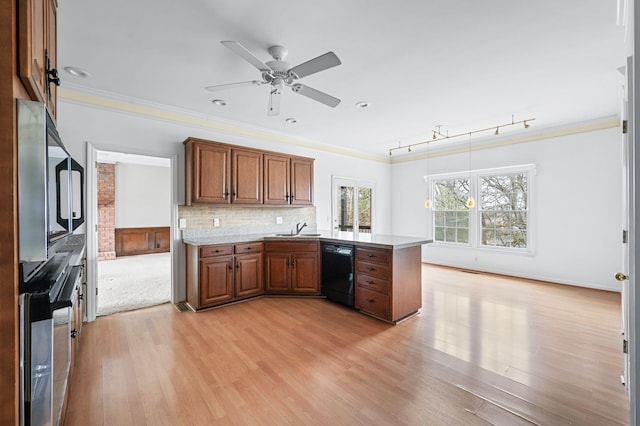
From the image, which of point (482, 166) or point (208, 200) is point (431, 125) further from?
point (208, 200)

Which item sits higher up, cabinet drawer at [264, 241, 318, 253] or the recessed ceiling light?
the recessed ceiling light

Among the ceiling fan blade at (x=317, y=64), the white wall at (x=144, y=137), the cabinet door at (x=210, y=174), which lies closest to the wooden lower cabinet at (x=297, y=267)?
the cabinet door at (x=210, y=174)

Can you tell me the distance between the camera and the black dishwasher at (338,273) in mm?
3646

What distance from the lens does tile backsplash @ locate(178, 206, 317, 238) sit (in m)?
4.03

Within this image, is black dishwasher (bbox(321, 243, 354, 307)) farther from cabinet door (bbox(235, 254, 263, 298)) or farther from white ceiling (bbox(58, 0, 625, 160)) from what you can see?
white ceiling (bbox(58, 0, 625, 160))

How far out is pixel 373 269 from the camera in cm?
333

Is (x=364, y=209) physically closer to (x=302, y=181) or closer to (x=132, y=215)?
(x=302, y=181)

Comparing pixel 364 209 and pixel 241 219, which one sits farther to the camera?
pixel 364 209

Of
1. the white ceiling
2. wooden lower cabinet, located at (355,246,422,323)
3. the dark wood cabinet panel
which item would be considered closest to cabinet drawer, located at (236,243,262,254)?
wooden lower cabinet, located at (355,246,422,323)

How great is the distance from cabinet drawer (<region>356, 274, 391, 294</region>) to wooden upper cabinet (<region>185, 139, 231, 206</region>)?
84.3 inches

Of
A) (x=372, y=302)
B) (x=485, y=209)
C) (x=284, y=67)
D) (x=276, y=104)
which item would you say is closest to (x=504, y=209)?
(x=485, y=209)

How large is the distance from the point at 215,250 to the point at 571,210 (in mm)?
5653

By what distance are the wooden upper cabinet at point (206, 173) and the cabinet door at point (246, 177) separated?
99mm

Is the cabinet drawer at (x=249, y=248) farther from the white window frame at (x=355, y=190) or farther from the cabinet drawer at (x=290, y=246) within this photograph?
the white window frame at (x=355, y=190)
